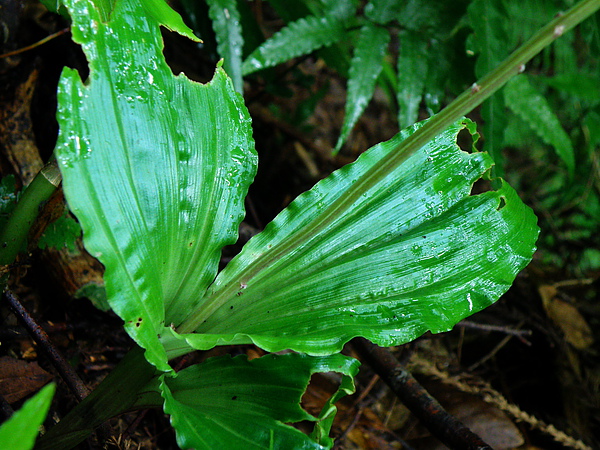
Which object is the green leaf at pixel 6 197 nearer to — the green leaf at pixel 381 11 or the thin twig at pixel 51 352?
the thin twig at pixel 51 352

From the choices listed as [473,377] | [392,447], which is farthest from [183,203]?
[473,377]

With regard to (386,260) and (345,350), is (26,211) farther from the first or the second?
(345,350)

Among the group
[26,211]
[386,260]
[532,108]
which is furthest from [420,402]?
[532,108]

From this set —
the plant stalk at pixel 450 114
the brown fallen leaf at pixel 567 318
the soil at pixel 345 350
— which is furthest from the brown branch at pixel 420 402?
the brown fallen leaf at pixel 567 318

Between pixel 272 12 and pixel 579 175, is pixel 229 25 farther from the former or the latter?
pixel 579 175

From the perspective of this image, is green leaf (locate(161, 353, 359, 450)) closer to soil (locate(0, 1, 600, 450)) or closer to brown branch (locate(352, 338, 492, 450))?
soil (locate(0, 1, 600, 450))
